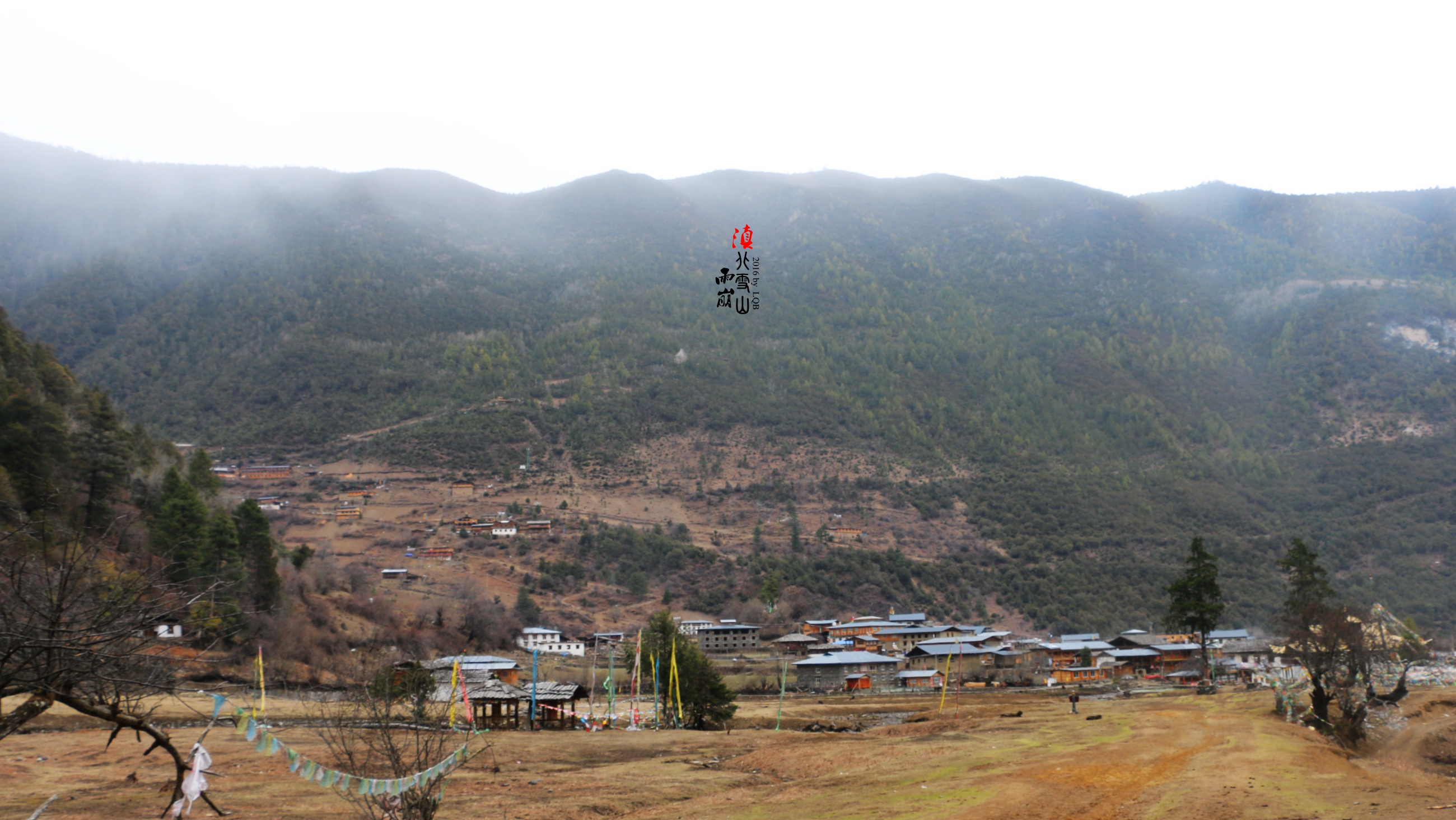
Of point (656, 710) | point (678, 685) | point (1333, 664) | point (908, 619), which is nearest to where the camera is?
point (1333, 664)

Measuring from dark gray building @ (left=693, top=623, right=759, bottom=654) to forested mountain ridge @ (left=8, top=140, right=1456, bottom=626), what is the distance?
28.7 m

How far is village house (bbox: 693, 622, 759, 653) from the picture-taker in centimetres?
6550

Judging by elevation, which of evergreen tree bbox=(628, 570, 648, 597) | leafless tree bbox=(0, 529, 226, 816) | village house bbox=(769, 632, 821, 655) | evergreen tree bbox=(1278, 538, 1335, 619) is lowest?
village house bbox=(769, 632, 821, 655)

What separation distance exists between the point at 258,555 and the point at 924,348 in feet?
374

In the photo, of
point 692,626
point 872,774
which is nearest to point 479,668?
point 872,774

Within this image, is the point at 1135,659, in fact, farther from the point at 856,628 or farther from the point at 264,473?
the point at 264,473

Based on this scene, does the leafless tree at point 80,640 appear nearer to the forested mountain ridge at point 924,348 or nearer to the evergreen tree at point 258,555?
the evergreen tree at point 258,555

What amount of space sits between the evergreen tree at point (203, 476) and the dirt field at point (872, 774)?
25122 mm

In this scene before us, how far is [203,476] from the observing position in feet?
179

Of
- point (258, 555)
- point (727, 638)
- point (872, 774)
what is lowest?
point (727, 638)

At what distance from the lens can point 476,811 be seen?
16672mm

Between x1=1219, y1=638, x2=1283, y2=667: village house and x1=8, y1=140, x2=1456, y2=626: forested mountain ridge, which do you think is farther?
x1=8, y1=140, x2=1456, y2=626: forested mountain ridge

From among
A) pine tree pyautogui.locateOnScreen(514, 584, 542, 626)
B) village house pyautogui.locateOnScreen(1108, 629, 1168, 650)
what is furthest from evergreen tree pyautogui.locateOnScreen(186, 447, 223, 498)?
village house pyautogui.locateOnScreen(1108, 629, 1168, 650)

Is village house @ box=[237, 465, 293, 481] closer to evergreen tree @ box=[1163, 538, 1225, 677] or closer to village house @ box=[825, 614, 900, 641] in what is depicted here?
village house @ box=[825, 614, 900, 641]
